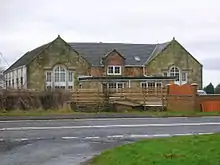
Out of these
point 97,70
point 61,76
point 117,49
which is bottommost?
point 61,76

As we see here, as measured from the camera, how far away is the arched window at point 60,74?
65.6 meters

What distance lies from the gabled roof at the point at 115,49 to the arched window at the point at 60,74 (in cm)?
387

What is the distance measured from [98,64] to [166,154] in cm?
5786

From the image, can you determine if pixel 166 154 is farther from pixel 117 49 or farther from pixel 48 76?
pixel 117 49

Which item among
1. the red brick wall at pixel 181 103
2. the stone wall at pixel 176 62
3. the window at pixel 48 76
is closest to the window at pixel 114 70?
the stone wall at pixel 176 62

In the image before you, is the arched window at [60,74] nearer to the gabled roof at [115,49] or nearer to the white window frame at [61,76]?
the white window frame at [61,76]

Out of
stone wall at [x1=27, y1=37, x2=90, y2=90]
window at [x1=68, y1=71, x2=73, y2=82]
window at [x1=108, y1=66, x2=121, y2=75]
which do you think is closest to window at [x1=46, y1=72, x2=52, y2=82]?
stone wall at [x1=27, y1=37, x2=90, y2=90]

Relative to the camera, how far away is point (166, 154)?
36.8ft

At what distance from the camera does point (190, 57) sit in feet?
235

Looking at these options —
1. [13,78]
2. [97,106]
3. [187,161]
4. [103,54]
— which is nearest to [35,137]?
[187,161]

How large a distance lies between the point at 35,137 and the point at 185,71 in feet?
183

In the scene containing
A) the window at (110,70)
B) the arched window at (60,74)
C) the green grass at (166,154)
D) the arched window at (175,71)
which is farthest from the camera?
the arched window at (175,71)

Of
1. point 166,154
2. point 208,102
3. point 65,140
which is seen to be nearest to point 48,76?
Result: point 208,102

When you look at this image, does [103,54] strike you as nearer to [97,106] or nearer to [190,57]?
[190,57]
